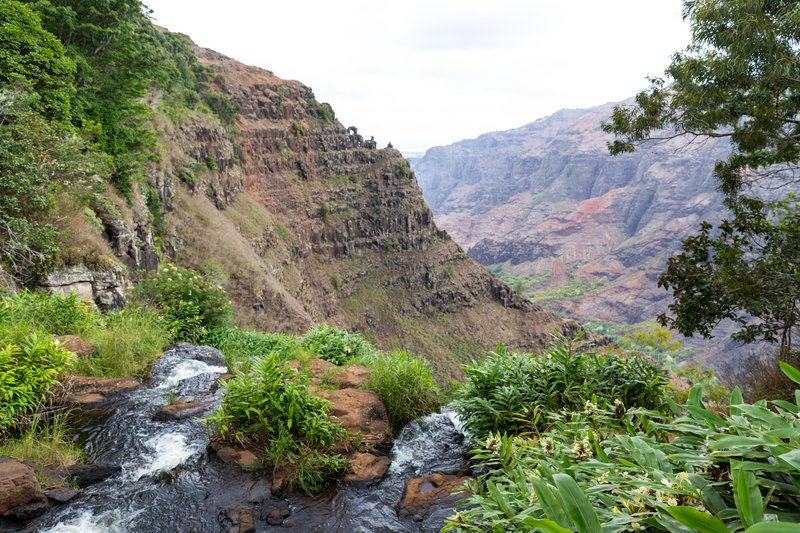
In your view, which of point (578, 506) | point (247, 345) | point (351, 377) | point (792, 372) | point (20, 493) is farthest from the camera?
point (247, 345)

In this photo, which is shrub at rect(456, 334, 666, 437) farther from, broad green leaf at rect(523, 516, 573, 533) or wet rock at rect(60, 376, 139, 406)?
wet rock at rect(60, 376, 139, 406)

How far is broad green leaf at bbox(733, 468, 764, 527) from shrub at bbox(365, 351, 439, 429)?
4760 millimetres

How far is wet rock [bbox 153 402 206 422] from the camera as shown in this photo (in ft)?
17.9

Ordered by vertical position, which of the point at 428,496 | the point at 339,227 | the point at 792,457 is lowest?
the point at 428,496

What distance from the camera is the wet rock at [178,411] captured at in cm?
544

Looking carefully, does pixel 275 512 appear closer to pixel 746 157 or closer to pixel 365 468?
pixel 365 468

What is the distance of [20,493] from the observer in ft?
11.6

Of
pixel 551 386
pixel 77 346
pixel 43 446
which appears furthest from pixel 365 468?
pixel 77 346

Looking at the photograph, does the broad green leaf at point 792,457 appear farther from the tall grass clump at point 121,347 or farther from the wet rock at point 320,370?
the tall grass clump at point 121,347

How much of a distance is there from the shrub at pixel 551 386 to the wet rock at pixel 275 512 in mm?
2139

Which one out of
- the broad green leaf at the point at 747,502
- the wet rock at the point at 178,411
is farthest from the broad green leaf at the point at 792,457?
the wet rock at the point at 178,411

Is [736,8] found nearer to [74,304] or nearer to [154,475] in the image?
[154,475]

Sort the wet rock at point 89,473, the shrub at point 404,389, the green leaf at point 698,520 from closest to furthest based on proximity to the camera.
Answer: the green leaf at point 698,520 → the wet rock at point 89,473 → the shrub at point 404,389

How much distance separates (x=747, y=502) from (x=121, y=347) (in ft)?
26.5
